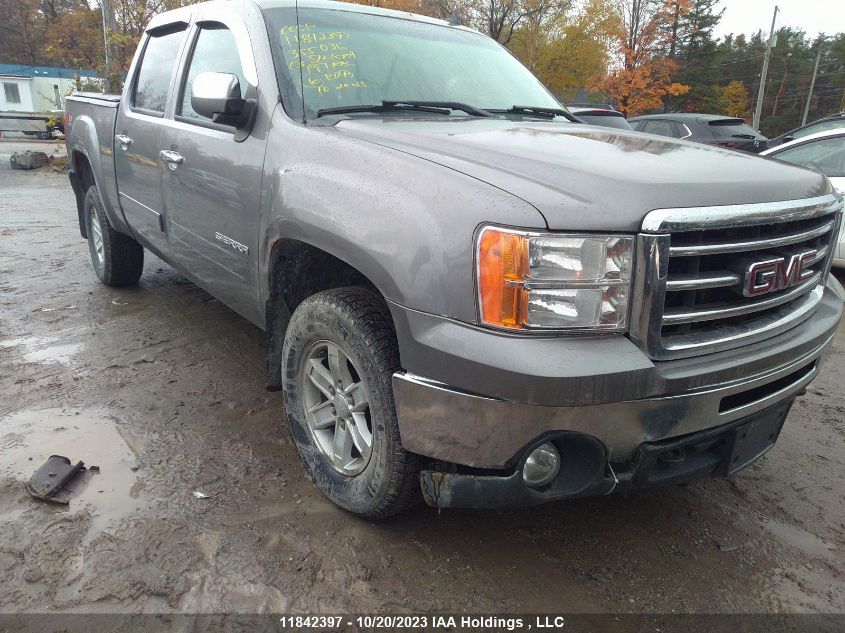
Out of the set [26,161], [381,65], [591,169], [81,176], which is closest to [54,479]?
[381,65]

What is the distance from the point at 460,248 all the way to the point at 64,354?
3.29 m

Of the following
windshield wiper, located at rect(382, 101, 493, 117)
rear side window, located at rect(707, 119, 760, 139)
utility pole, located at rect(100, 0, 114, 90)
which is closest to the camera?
windshield wiper, located at rect(382, 101, 493, 117)

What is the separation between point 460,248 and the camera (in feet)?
5.77

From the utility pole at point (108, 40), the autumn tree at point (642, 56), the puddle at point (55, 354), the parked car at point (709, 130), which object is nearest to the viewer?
the puddle at point (55, 354)

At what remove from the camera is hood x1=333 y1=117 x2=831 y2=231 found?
5.70ft

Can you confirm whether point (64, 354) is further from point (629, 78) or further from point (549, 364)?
point (629, 78)

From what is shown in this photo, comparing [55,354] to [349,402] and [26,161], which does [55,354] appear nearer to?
[349,402]

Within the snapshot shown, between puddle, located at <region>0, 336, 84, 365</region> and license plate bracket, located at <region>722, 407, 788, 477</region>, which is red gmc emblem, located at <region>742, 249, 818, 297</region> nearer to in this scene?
license plate bracket, located at <region>722, 407, 788, 477</region>

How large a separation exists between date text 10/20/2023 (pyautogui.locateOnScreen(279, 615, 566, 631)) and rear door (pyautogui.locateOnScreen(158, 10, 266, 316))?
1398 millimetres

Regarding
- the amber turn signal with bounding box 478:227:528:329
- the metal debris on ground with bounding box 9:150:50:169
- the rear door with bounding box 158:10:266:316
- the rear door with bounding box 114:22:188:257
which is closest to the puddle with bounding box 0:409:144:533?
the rear door with bounding box 158:10:266:316

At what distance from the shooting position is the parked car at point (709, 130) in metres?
10.4

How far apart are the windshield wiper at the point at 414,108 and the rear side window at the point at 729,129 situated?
9.20 meters

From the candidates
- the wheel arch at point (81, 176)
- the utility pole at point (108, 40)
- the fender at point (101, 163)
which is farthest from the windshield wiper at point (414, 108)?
the utility pole at point (108, 40)

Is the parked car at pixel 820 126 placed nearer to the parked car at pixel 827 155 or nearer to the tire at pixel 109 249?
the parked car at pixel 827 155
